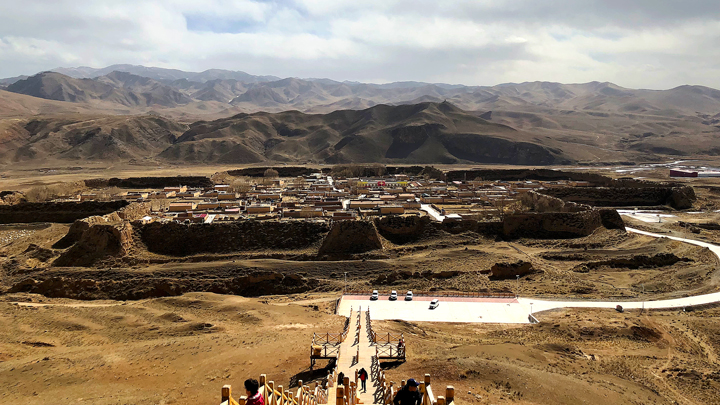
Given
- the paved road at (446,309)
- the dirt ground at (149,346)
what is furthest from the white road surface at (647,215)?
the dirt ground at (149,346)

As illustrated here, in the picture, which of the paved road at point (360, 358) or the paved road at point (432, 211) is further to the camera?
the paved road at point (432, 211)

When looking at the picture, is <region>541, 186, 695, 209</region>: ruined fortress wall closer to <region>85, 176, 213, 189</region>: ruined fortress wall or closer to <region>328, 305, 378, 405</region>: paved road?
<region>328, 305, 378, 405</region>: paved road

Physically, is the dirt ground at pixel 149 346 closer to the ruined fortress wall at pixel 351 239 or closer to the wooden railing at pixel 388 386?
the wooden railing at pixel 388 386

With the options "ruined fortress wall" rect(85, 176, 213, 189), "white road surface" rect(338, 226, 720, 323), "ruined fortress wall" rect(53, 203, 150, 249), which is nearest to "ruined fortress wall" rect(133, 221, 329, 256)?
"ruined fortress wall" rect(53, 203, 150, 249)

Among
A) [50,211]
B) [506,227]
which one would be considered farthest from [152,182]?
[506,227]

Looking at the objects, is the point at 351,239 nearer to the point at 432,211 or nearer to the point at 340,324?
the point at 340,324

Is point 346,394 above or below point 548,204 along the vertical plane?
below
